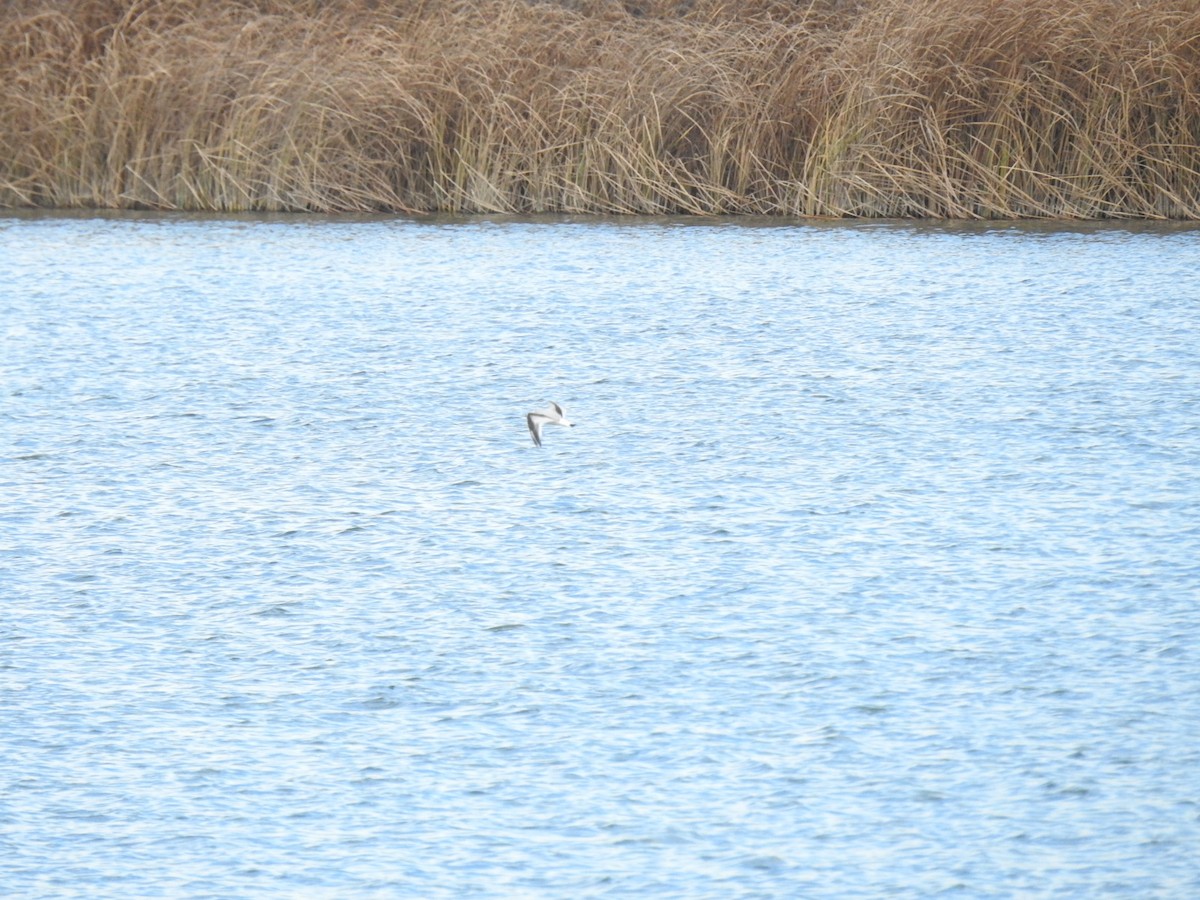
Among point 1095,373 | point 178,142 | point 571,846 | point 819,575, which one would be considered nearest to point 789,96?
point 178,142

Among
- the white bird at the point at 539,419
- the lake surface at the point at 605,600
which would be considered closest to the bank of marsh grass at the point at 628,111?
the lake surface at the point at 605,600

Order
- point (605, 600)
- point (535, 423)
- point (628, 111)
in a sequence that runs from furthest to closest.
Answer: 1. point (628, 111)
2. point (535, 423)
3. point (605, 600)

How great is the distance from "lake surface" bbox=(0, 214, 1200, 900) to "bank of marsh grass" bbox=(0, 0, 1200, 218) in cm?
285

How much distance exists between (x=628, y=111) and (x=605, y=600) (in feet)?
26.2

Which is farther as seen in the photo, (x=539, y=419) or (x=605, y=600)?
(x=539, y=419)

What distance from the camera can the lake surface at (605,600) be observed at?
3223 mm

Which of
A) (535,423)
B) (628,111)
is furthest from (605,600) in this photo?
(628,111)

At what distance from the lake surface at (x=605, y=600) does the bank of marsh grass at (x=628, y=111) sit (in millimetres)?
2851

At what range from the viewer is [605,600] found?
4.55 meters

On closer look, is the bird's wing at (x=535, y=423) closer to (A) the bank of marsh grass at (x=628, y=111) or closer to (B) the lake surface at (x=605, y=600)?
(B) the lake surface at (x=605, y=600)

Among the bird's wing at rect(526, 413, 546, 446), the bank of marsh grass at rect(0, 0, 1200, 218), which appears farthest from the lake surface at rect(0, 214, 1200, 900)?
the bank of marsh grass at rect(0, 0, 1200, 218)

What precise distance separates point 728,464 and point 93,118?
8.25 meters

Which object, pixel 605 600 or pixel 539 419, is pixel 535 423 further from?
pixel 605 600

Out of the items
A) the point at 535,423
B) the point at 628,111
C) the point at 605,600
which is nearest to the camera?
the point at 605,600
